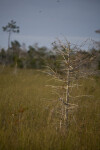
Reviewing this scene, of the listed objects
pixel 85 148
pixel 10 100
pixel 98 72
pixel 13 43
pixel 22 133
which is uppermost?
pixel 13 43

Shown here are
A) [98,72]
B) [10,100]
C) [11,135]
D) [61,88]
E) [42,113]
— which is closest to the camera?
[11,135]

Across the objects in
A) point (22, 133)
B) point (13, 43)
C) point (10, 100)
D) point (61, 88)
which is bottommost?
A: point (22, 133)

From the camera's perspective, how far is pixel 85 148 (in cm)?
Answer: 234

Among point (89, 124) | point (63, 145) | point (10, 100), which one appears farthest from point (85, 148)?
point (10, 100)

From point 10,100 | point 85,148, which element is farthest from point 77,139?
point 10,100

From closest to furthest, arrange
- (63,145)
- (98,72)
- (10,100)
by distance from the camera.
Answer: (63,145) < (98,72) < (10,100)

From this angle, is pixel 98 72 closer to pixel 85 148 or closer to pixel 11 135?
pixel 85 148

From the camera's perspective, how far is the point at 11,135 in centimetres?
248

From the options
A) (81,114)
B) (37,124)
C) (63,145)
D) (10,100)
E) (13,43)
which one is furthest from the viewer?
(13,43)

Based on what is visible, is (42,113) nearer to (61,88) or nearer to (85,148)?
(61,88)

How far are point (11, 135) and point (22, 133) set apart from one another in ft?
0.68

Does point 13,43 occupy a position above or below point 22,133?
above

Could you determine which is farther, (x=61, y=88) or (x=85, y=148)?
(x=61, y=88)

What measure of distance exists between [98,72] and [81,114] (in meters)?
1.68
